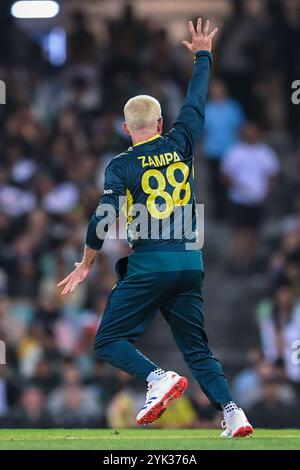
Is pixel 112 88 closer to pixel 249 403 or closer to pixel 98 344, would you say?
pixel 249 403

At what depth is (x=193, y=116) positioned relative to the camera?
1002 cm

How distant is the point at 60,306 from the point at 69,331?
0.40 m

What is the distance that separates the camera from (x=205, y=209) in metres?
19.3

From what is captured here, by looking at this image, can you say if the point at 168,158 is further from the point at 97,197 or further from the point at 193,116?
the point at 97,197

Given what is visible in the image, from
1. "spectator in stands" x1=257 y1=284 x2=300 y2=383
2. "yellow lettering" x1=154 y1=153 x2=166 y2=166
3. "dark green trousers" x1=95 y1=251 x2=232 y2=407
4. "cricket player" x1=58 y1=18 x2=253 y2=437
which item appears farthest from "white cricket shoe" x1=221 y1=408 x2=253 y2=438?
"spectator in stands" x1=257 y1=284 x2=300 y2=383

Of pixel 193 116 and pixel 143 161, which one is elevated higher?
pixel 193 116

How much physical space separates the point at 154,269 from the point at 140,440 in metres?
1.14

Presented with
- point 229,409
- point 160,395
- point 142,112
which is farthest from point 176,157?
point 229,409

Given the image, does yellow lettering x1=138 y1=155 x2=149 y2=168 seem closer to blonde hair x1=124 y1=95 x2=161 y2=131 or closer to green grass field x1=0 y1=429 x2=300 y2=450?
blonde hair x1=124 y1=95 x2=161 y2=131

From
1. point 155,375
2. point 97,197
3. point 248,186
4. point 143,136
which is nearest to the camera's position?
point 155,375

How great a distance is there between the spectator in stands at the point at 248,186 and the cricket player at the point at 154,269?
8651 mm

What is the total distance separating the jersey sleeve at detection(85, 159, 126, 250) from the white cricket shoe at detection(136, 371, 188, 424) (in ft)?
3.22

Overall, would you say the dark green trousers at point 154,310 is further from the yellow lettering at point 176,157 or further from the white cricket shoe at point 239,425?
the yellow lettering at point 176,157

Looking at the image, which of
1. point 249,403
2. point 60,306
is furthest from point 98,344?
point 60,306
